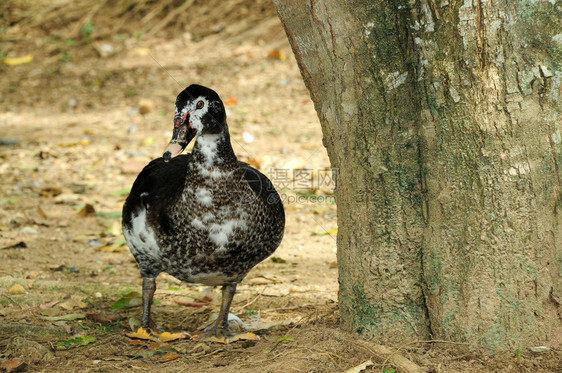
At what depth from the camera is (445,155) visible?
2.71 m

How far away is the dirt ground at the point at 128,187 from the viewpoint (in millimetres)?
3156

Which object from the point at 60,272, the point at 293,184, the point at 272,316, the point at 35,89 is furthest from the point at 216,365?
the point at 35,89

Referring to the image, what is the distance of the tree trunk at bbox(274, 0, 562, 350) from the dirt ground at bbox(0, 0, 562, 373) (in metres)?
0.21

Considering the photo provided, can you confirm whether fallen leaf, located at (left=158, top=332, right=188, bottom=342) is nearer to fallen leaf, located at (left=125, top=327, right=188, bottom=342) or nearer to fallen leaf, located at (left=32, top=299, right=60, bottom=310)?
fallen leaf, located at (left=125, top=327, right=188, bottom=342)

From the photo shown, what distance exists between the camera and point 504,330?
2773 mm

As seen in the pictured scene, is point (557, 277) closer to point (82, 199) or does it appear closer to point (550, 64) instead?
point (550, 64)

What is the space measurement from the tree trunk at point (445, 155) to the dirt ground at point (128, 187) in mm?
215

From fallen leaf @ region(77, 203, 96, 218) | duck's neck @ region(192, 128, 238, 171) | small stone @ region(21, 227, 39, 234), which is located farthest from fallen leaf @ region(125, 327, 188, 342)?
fallen leaf @ region(77, 203, 96, 218)

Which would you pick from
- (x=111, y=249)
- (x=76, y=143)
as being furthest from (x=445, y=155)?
(x=76, y=143)

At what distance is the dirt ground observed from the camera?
316 cm

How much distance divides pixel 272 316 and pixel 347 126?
142 cm

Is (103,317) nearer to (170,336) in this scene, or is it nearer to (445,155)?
(170,336)

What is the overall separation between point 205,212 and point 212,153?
12.1 inches

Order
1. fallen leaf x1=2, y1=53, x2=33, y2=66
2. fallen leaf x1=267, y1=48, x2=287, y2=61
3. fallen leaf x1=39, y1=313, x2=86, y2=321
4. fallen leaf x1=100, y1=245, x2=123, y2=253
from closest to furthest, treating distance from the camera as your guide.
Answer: fallen leaf x1=39, y1=313, x2=86, y2=321
fallen leaf x1=100, y1=245, x2=123, y2=253
fallen leaf x1=267, y1=48, x2=287, y2=61
fallen leaf x1=2, y1=53, x2=33, y2=66
